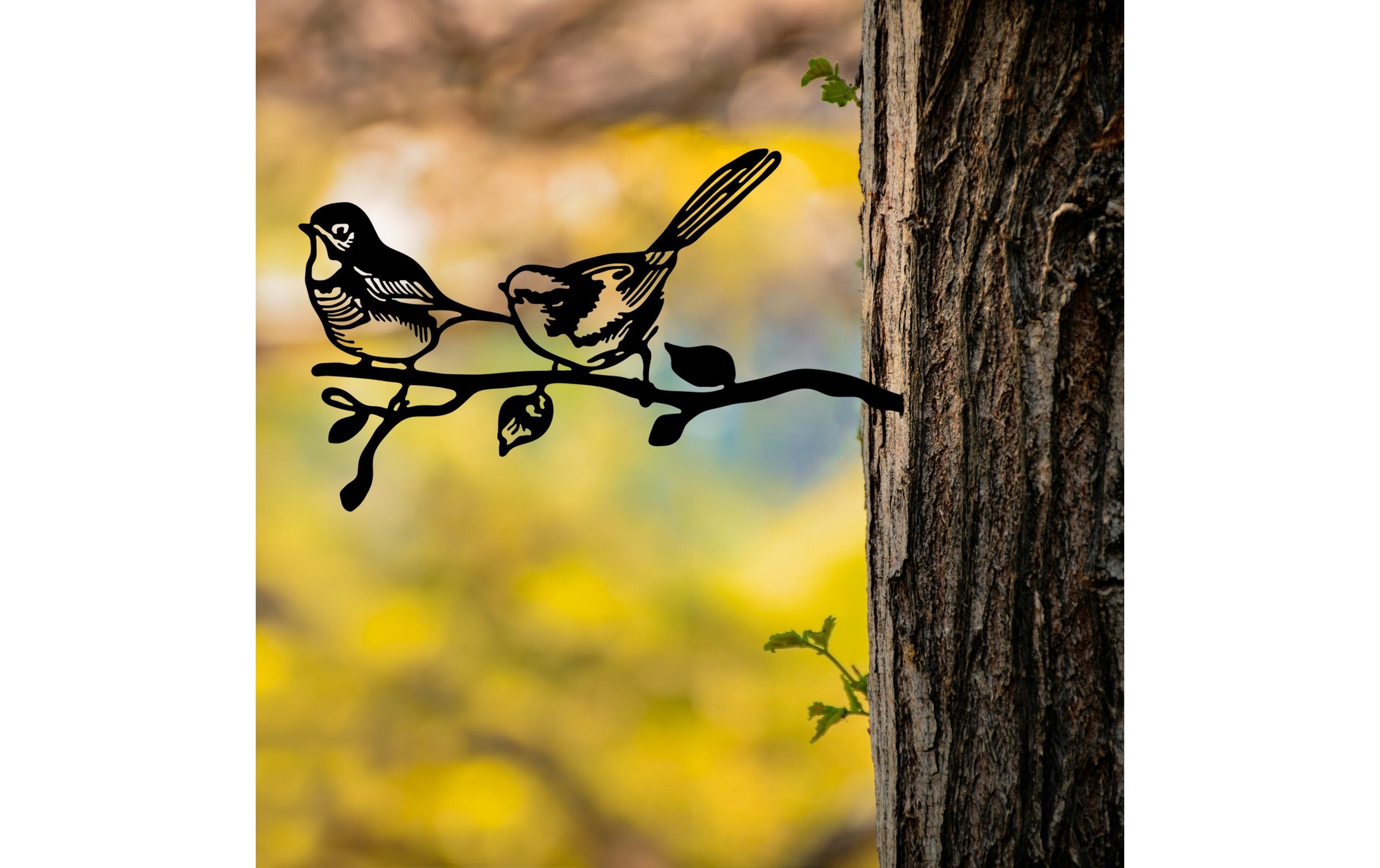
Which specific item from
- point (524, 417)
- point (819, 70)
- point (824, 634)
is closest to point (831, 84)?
point (819, 70)

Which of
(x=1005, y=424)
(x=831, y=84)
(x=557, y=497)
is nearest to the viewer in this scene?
(x=1005, y=424)

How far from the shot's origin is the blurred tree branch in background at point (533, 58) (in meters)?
1.35

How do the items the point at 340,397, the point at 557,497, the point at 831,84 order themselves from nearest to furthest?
the point at 340,397 → the point at 831,84 → the point at 557,497

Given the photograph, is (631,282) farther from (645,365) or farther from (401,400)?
(401,400)

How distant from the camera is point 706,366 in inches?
31.6

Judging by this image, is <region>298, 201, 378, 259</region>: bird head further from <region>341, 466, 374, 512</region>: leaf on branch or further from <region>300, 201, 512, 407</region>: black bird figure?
<region>341, 466, 374, 512</region>: leaf on branch

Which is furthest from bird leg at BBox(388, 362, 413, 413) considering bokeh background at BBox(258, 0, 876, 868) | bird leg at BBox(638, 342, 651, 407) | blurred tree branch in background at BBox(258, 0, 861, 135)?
blurred tree branch in background at BBox(258, 0, 861, 135)

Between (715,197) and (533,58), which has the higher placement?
(533,58)

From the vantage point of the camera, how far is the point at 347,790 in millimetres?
1392

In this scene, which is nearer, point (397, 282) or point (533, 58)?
point (397, 282)

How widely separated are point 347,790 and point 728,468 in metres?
0.79

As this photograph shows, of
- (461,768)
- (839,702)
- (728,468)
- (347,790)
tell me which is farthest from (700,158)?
(347,790)

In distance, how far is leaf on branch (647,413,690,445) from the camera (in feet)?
2.60

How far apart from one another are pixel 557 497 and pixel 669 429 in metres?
0.62
